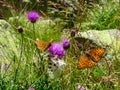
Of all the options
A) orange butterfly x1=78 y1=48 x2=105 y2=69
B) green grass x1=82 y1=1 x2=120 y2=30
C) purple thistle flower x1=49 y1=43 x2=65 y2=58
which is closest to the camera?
orange butterfly x1=78 y1=48 x2=105 y2=69

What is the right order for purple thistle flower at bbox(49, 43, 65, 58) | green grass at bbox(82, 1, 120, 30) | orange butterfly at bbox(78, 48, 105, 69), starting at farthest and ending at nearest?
green grass at bbox(82, 1, 120, 30) → purple thistle flower at bbox(49, 43, 65, 58) → orange butterfly at bbox(78, 48, 105, 69)

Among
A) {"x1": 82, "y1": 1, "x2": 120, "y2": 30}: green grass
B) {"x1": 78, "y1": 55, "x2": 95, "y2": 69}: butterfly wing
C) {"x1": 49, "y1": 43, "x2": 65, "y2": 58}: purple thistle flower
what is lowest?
{"x1": 82, "y1": 1, "x2": 120, "y2": 30}: green grass

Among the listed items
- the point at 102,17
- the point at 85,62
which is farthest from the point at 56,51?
the point at 102,17

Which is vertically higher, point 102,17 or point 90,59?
point 90,59

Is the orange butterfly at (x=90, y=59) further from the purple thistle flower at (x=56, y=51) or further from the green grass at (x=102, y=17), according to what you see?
the green grass at (x=102, y=17)

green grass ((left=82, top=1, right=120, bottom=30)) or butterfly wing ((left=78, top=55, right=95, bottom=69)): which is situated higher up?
butterfly wing ((left=78, top=55, right=95, bottom=69))

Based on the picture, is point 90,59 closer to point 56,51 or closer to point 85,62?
point 85,62

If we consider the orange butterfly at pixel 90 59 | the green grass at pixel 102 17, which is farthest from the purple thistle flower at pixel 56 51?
the green grass at pixel 102 17

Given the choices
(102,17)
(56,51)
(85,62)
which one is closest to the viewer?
(85,62)

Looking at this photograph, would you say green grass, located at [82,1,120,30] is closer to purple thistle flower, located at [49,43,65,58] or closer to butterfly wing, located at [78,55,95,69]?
purple thistle flower, located at [49,43,65,58]

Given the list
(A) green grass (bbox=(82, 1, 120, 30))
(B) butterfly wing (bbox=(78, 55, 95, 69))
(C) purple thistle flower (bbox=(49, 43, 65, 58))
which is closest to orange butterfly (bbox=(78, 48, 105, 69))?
(B) butterfly wing (bbox=(78, 55, 95, 69))

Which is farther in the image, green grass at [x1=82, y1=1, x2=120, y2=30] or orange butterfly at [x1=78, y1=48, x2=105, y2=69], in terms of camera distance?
green grass at [x1=82, y1=1, x2=120, y2=30]
